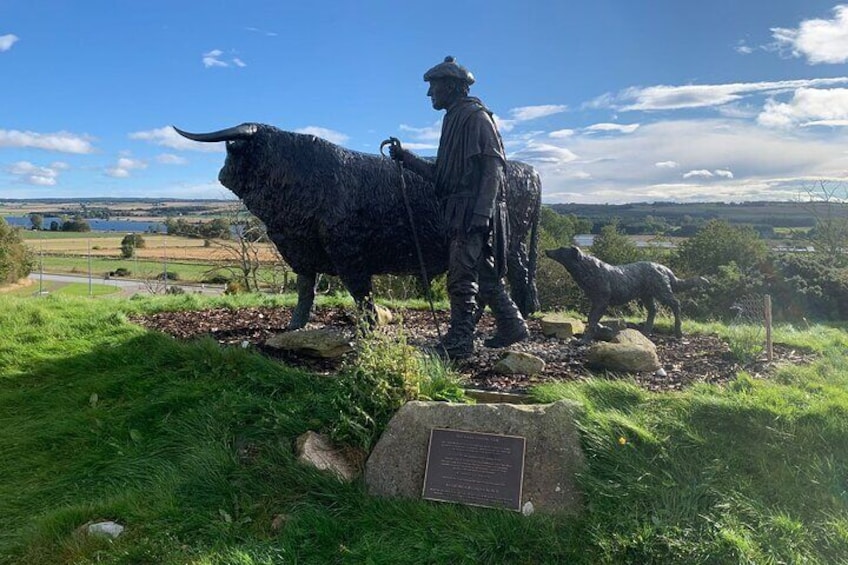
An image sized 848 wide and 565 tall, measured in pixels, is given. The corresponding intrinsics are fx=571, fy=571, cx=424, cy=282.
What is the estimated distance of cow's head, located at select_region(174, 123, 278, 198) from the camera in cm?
568

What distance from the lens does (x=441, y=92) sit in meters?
5.17

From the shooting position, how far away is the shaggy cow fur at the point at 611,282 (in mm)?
6230

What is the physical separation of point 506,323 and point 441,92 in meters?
2.30

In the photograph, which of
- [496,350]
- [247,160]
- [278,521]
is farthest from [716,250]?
A: [278,521]

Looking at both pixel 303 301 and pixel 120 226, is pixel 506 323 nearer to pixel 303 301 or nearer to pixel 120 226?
pixel 303 301

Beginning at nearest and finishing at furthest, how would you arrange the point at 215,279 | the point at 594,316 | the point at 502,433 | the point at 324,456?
the point at 502,433
the point at 324,456
the point at 594,316
the point at 215,279

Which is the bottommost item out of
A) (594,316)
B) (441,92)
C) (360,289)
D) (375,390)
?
(375,390)

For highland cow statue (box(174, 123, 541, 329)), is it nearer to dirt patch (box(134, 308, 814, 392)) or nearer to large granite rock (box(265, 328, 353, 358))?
large granite rock (box(265, 328, 353, 358))

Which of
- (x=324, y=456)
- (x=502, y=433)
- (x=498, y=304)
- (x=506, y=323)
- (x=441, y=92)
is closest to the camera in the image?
(x=502, y=433)

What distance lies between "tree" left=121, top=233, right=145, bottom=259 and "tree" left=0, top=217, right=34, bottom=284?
81.5ft

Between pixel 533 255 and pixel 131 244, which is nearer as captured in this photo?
pixel 533 255

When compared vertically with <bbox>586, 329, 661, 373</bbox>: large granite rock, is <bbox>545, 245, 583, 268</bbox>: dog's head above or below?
above

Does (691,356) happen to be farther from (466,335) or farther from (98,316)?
(98,316)

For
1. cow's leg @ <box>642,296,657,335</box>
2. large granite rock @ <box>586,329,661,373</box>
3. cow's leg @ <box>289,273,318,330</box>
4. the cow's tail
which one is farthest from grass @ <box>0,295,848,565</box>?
the cow's tail
